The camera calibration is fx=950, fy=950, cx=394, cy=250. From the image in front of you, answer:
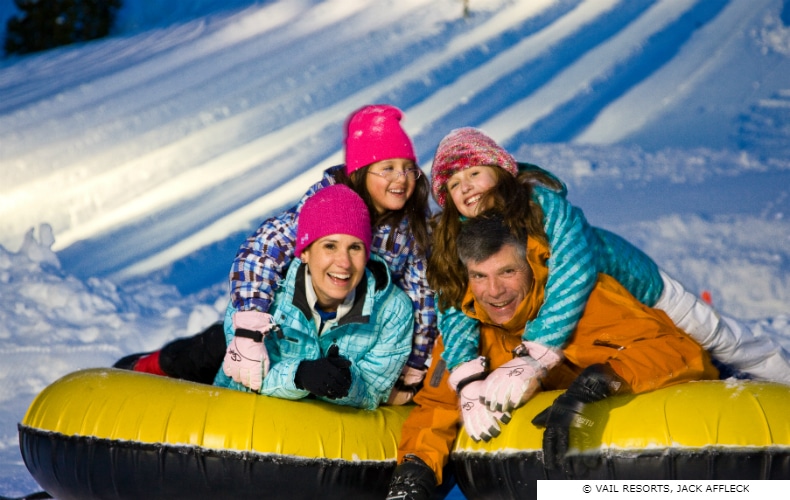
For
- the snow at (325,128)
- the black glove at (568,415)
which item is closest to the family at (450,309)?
the black glove at (568,415)

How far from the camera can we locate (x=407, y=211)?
2.83 metres

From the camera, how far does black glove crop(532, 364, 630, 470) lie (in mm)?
2025

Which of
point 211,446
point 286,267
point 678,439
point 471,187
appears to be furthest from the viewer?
point 286,267

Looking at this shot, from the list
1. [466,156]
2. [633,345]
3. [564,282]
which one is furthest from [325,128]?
[633,345]

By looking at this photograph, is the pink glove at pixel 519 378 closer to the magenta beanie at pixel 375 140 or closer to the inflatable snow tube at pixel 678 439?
the inflatable snow tube at pixel 678 439

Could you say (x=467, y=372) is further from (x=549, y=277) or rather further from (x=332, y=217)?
(x=332, y=217)

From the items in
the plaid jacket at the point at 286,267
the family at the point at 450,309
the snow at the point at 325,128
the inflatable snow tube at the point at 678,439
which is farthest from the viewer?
the snow at the point at 325,128

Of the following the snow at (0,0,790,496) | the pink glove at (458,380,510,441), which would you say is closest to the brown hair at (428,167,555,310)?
the pink glove at (458,380,510,441)

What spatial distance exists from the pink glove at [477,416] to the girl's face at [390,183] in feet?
2.23

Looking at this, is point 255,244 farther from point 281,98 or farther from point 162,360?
point 281,98

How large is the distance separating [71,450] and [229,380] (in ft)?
1.54

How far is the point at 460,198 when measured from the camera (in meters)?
2.52

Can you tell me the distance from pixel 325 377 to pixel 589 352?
25.1 inches

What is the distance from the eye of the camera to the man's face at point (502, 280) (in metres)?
2.33
